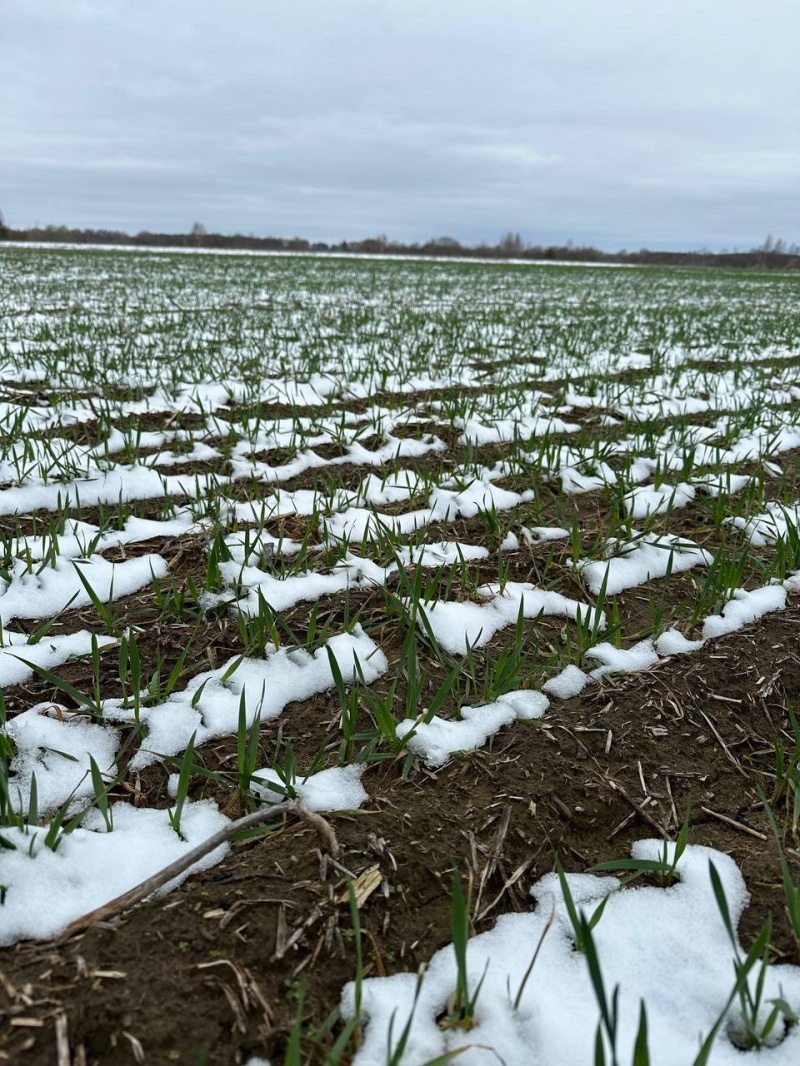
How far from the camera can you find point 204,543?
9.17 ft

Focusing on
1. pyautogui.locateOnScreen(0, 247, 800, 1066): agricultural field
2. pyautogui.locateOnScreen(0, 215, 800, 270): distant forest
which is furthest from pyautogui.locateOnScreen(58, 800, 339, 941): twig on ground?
pyautogui.locateOnScreen(0, 215, 800, 270): distant forest

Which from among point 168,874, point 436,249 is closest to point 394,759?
point 168,874

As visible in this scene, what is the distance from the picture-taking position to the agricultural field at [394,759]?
109cm

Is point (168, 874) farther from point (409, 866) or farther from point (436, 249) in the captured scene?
point (436, 249)

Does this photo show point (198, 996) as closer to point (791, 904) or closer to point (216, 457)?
point (791, 904)

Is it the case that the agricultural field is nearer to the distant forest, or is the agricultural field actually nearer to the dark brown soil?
the dark brown soil

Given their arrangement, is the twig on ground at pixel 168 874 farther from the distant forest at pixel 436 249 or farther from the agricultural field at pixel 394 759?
the distant forest at pixel 436 249

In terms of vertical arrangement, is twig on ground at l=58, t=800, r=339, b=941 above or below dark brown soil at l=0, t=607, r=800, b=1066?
above

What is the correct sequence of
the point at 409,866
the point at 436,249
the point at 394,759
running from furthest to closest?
the point at 436,249
the point at 394,759
the point at 409,866

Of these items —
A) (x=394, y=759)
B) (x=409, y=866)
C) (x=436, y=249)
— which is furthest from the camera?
(x=436, y=249)

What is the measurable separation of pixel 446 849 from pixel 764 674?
1.23 meters

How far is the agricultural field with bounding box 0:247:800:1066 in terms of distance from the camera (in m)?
1.09

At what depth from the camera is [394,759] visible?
1694 millimetres

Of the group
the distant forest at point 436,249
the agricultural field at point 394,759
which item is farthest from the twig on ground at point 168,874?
the distant forest at point 436,249
